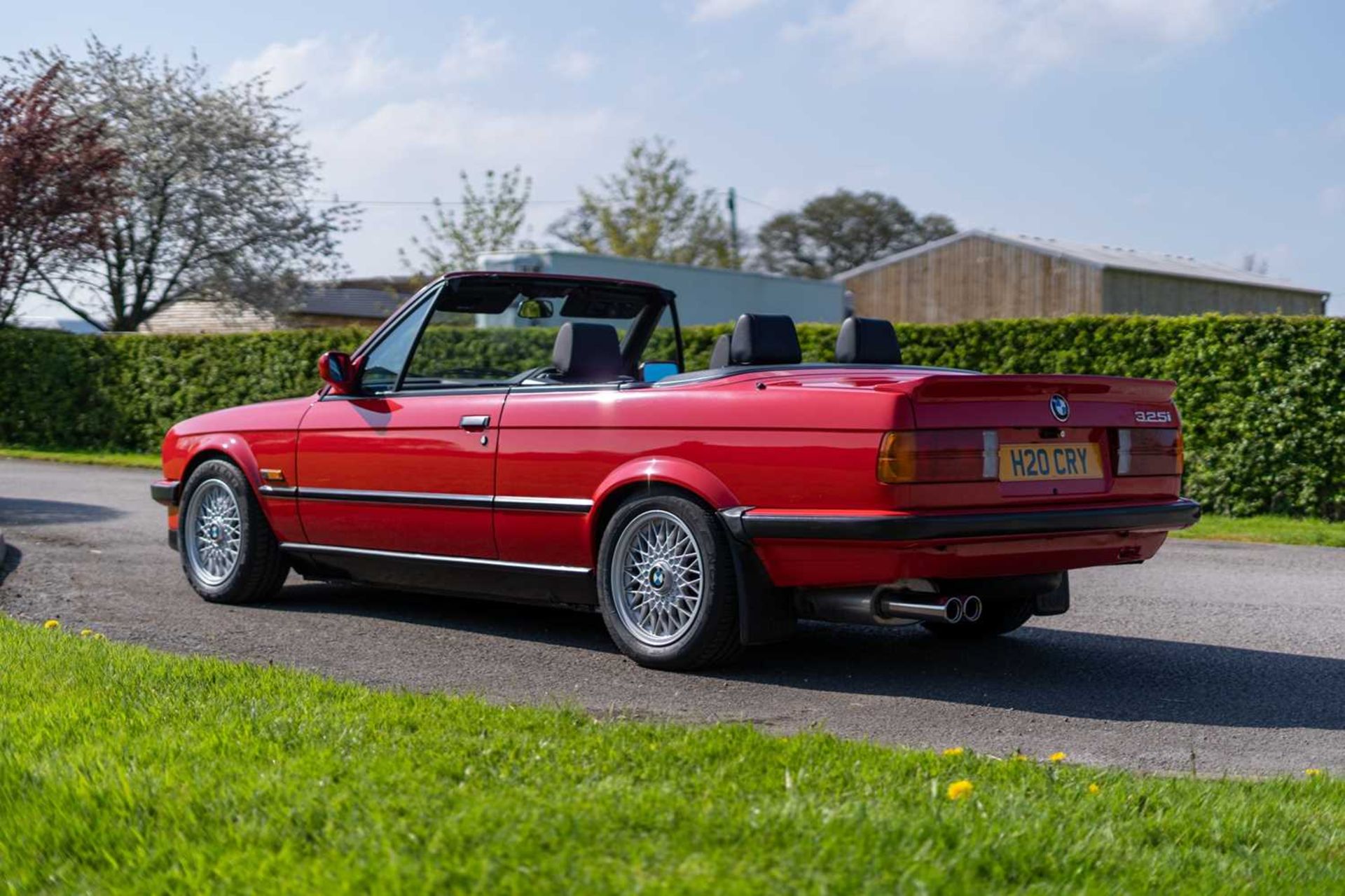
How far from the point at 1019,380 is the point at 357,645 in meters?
3.04

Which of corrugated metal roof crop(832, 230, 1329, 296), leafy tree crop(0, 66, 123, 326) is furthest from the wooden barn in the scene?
leafy tree crop(0, 66, 123, 326)

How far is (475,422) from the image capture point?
6.52 m

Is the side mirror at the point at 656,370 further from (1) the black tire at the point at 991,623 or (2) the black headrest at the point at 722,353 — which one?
(1) the black tire at the point at 991,623

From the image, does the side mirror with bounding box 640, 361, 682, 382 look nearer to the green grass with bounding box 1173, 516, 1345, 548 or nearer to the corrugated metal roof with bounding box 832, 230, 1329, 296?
the green grass with bounding box 1173, 516, 1345, 548

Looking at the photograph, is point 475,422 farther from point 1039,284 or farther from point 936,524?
point 1039,284

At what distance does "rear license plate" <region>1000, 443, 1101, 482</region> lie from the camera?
5.38 metres

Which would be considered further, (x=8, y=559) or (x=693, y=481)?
(x=8, y=559)

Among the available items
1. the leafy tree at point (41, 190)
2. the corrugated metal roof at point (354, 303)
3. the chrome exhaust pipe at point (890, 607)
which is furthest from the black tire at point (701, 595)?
the corrugated metal roof at point (354, 303)

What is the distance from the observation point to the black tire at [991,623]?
21.5 feet

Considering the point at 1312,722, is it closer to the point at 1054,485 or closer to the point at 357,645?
the point at 1054,485

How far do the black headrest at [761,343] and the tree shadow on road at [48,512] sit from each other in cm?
725

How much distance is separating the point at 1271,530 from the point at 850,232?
73.8 metres

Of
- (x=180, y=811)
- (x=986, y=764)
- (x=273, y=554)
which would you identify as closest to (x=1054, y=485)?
(x=986, y=764)

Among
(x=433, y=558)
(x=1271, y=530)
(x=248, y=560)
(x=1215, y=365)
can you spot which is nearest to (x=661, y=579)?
(x=433, y=558)
